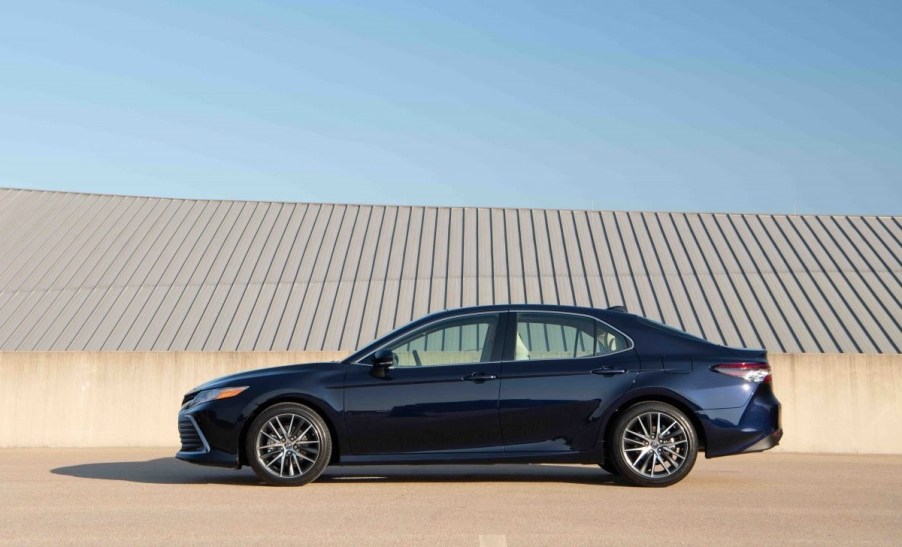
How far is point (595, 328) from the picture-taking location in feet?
30.0

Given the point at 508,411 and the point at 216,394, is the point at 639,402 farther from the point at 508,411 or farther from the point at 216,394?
the point at 216,394

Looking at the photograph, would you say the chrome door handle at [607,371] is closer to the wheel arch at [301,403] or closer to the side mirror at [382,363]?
the side mirror at [382,363]

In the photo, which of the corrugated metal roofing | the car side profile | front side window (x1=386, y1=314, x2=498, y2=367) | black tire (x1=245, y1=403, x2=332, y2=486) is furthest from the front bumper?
the corrugated metal roofing

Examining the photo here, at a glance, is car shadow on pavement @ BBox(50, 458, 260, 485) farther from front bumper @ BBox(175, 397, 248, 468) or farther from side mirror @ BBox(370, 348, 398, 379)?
side mirror @ BBox(370, 348, 398, 379)

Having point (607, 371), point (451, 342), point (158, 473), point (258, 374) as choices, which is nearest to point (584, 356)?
point (607, 371)

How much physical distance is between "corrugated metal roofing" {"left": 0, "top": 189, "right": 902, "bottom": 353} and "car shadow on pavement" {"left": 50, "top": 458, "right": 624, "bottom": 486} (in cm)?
775

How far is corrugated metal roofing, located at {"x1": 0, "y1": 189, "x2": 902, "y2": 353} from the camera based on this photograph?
19.0m

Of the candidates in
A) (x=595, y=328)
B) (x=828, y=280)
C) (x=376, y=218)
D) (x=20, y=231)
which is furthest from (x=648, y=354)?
(x=20, y=231)

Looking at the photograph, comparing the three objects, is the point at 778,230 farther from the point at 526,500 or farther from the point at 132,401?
the point at 526,500

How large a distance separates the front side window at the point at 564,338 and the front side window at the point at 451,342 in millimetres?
256

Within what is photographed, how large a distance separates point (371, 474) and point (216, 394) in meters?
1.70

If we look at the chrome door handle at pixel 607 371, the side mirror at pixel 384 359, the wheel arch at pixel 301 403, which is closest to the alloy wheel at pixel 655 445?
the chrome door handle at pixel 607 371

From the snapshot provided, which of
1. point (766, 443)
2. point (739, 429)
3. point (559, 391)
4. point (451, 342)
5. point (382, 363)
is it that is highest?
point (451, 342)

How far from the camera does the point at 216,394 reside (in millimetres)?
9078
